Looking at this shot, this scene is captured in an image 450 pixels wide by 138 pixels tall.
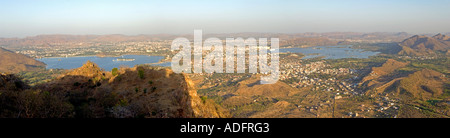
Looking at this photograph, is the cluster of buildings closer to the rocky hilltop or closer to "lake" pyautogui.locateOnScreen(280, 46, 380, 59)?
"lake" pyautogui.locateOnScreen(280, 46, 380, 59)

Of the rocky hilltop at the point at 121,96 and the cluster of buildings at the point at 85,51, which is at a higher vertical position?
the cluster of buildings at the point at 85,51

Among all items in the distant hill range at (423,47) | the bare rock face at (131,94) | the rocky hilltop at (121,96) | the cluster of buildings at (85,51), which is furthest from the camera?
the cluster of buildings at (85,51)

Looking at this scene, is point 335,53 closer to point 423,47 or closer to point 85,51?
point 423,47

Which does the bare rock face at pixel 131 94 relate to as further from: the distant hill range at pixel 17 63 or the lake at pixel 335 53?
the lake at pixel 335 53

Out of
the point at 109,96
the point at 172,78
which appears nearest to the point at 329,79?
the point at 172,78

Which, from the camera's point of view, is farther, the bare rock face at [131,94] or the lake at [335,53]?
the lake at [335,53]

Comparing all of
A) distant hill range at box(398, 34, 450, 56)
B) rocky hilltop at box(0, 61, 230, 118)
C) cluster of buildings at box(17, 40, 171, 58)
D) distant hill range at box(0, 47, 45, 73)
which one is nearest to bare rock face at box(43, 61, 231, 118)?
rocky hilltop at box(0, 61, 230, 118)

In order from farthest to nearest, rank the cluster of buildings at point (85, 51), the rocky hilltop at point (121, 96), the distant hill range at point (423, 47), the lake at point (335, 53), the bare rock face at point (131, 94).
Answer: the cluster of buildings at point (85, 51) → the distant hill range at point (423, 47) → the lake at point (335, 53) → the bare rock face at point (131, 94) → the rocky hilltop at point (121, 96)

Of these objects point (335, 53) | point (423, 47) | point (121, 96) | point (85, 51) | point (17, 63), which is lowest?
point (17, 63)

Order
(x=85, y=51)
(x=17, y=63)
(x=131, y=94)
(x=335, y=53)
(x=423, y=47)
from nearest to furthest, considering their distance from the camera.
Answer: (x=131, y=94) < (x=17, y=63) < (x=335, y=53) < (x=423, y=47) < (x=85, y=51)

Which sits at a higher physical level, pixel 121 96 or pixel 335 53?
pixel 335 53

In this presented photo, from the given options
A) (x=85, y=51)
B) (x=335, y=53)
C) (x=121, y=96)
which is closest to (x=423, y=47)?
(x=335, y=53)

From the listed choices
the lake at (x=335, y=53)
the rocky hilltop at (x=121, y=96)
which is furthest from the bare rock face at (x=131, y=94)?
the lake at (x=335, y=53)
